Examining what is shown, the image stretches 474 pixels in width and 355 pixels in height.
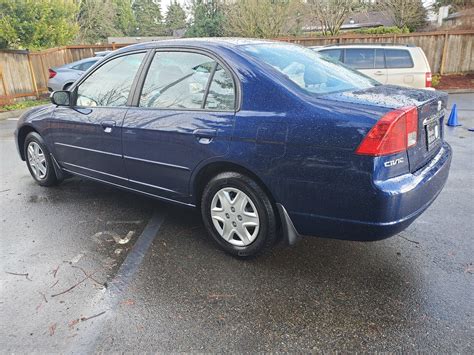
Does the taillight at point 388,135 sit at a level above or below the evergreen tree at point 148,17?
below

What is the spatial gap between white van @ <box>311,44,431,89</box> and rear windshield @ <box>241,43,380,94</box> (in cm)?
638

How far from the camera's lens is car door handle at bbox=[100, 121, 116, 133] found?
3686mm

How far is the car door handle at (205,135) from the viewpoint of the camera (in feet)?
9.75

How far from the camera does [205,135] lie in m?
3.01

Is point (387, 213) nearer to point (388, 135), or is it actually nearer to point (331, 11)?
point (388, 135)

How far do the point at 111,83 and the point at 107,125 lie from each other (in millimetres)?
488

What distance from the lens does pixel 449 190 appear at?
14.7ft

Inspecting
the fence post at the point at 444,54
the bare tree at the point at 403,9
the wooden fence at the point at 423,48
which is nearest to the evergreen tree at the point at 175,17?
the bare tree at the point at 403,9

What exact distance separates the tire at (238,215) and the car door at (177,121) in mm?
248

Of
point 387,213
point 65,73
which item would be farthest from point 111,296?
point 65,73

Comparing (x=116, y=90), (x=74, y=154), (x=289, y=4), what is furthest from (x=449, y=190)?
(x=289, y=4)

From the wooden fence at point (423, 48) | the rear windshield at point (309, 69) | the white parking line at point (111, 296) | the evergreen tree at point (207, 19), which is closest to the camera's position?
the white parking line at point (111, 296)

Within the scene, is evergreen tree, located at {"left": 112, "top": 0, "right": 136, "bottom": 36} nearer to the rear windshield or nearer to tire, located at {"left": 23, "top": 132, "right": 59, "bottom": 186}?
tire, located at {"left": 23, "top": 132, "right": 59, "bottom": 186}

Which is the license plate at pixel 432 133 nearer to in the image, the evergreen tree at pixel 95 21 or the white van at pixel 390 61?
the white van at pixel 390 61
